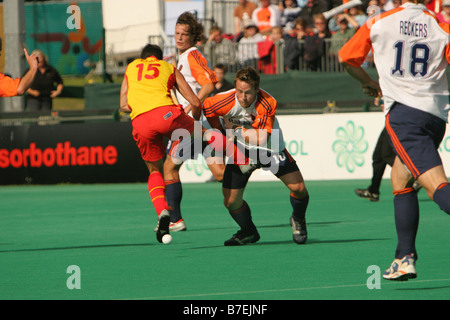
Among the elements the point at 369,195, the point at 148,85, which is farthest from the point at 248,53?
the point at 148,85

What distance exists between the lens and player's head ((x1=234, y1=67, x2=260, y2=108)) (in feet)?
26.1

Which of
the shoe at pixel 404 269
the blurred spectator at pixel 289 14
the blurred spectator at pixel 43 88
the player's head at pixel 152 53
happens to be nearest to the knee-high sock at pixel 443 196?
the shoe at pixel 404 269

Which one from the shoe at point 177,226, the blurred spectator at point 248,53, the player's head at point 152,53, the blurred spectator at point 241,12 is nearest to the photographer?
the player's head at point 152,53

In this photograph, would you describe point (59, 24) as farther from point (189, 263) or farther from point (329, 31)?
point (189, 263)

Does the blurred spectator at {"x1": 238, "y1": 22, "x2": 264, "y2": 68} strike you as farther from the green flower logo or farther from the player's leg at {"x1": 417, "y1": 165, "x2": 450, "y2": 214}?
the player's leg at {"x1": 417, "y1": 165, "x2": 450, "y2": 214}

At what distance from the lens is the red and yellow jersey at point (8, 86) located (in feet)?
25.4

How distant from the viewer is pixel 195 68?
377 inches

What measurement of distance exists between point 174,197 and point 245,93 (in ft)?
6.77

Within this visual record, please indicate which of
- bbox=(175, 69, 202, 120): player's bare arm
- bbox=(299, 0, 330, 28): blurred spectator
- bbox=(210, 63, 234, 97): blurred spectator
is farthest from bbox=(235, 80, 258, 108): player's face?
bbox=(299, 0, 330, 28): blurred spectator

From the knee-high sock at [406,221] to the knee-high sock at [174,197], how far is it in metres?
3.95

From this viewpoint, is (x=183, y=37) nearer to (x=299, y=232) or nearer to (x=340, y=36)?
(x=299, y=232)

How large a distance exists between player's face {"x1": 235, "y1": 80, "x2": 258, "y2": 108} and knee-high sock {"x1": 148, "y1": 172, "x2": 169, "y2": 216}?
104 cm

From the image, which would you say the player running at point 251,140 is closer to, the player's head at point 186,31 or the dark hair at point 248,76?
the dark hair at point 248,76

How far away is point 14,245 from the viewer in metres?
8.85
